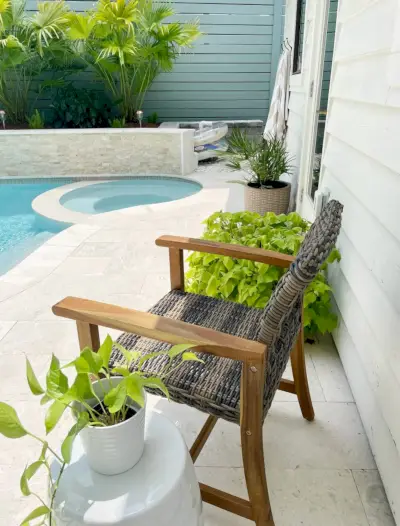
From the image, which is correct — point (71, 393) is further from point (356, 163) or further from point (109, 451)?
point (356, 163)

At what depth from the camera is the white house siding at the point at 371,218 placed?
4.21 ft

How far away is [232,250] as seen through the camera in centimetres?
149

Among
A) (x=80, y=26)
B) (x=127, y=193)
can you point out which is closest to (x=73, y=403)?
(x=127, y=193)

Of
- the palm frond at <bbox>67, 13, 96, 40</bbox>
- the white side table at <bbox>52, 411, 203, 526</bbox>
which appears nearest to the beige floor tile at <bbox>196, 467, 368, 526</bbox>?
the white side table at <bbox>52, 411, 203, 526</bbox>

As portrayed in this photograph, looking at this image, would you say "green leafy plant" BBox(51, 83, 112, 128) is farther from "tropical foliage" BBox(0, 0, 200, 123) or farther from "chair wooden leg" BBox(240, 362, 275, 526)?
"chair wooden leg" BBox(240, 362, 275, 526)

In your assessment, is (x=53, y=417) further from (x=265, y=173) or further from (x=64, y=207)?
(x=64, y=207)

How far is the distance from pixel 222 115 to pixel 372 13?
6322mm

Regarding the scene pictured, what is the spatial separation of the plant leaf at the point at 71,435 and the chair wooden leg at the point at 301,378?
932 millimetres

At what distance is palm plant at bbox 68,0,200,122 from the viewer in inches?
220

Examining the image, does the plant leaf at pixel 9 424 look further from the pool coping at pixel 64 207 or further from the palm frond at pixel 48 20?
the palm frond at pixel 48 20

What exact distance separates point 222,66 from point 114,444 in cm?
762

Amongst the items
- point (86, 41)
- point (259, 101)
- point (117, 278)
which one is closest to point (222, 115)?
point (259, 101)

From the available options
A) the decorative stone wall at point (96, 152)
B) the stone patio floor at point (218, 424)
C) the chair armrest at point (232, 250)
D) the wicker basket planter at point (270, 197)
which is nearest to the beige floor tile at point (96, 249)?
the stone patio floor at point (218, 424)

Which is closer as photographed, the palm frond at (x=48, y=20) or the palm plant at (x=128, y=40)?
the palm plant at (x=128, y=40)
